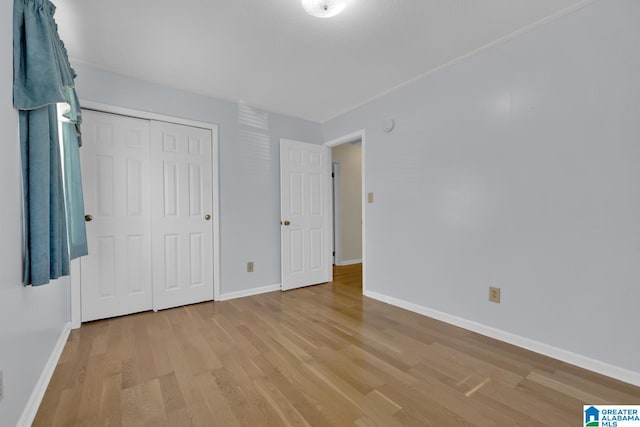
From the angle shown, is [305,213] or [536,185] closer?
[536,185]

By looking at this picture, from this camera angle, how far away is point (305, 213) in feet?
12.2

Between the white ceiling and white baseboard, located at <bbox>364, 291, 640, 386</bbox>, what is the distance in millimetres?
2264

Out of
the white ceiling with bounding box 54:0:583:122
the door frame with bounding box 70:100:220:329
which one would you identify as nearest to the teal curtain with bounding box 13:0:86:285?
the white ceiling with bounding box 54:0:583:122

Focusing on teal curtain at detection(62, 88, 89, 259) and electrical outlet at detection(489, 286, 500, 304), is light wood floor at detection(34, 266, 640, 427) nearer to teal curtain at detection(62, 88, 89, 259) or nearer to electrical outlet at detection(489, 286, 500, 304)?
electrical outlet at detection(489, 286, 500, 304)

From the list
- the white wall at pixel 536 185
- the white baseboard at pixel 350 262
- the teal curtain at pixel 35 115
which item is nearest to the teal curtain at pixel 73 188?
the teal curtain at pixel 35 115

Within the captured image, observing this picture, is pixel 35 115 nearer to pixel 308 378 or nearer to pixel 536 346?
pixel 308 378

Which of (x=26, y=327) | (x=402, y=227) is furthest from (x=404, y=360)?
(x=26, y=327)

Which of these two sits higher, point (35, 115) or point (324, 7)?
point (324, 7)

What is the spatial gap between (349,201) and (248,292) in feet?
9.22

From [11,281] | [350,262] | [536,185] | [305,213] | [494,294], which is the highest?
[536,185]

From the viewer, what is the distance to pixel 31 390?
1.39 metres

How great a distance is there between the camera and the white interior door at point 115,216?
252 centimetres

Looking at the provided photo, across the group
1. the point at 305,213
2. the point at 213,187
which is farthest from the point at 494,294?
the point at 213,187

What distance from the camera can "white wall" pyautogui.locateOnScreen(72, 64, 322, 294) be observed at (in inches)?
117
